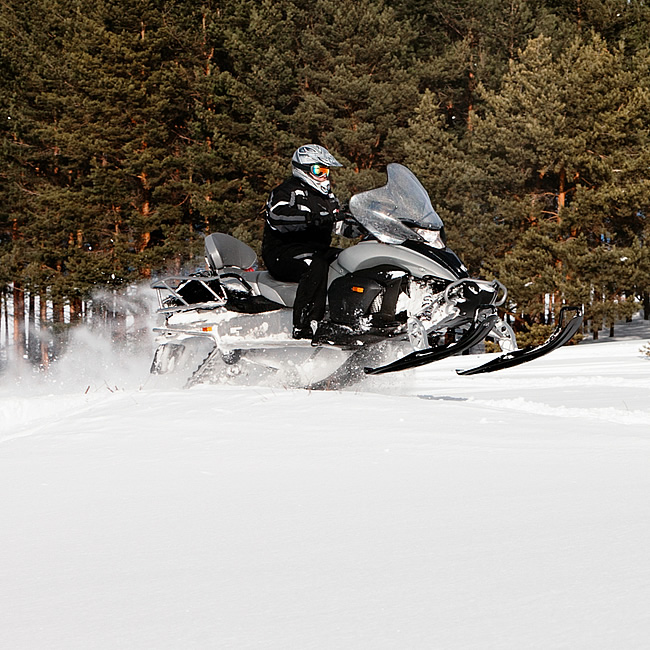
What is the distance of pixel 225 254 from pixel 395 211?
1.85 m

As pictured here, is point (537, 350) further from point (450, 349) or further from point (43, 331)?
point (43, 331)

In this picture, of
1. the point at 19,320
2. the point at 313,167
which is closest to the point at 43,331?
the point at 19,320

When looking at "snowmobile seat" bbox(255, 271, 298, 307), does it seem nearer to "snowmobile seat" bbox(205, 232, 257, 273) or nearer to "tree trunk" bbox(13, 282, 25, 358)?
"snowmobile seat" bbox(205, 232, 257, 273)

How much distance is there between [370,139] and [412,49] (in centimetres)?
489

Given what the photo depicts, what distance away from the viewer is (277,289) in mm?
7633

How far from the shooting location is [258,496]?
3090mm

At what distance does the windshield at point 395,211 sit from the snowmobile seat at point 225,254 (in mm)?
1405

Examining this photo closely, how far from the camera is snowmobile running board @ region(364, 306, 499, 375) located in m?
6.03

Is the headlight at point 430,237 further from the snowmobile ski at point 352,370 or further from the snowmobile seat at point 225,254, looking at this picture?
the snowmobile seat at point 225,254

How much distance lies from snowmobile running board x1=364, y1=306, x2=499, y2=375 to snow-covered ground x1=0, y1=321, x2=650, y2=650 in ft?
3.50

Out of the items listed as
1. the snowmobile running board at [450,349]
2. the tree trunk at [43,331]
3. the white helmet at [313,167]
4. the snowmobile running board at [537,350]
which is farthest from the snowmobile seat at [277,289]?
the tree trunk at [43,331]

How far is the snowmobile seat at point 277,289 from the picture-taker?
7555 millimetres

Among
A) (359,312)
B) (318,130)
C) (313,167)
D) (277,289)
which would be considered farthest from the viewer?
(318,130)

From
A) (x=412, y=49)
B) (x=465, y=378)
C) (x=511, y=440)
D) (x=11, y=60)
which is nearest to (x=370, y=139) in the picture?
(x=412, y=49)
